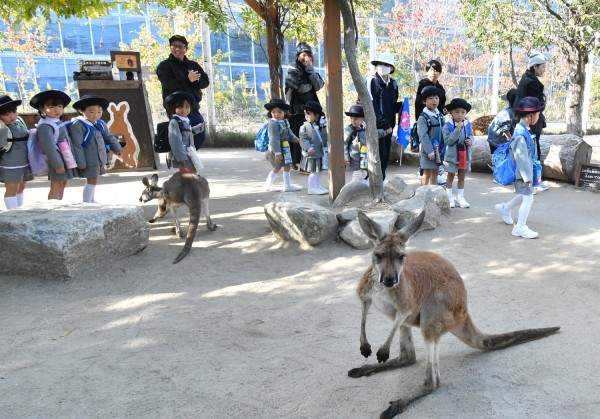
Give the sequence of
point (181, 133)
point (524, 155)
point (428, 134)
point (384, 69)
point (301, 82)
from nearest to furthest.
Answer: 1. point (524, 155)
2. point (181, 133)
3. point (428, 134)
4. point (384, 69)
5. point (301, 82)

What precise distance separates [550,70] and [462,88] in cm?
457

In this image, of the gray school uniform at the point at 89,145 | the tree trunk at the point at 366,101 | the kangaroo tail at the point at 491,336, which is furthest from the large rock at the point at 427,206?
the gray school uniform at the point at 89,145

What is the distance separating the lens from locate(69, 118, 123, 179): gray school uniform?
5684 mm

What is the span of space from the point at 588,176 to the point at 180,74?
6656 mm

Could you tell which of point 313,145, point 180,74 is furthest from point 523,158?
point 180,74

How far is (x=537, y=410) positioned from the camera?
2.47 m

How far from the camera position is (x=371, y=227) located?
2621 mm

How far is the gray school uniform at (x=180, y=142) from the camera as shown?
5.98 metres

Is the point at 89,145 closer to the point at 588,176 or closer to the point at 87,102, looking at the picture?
the point at 87,102

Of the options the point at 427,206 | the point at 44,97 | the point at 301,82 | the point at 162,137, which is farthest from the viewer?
the point at 301,82

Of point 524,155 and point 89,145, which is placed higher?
point 89,145

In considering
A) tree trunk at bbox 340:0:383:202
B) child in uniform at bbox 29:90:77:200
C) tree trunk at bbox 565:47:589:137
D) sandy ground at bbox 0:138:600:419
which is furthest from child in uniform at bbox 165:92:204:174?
tree trunk at bbox 565:47:589:137

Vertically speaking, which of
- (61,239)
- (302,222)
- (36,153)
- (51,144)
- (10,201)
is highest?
(51,144)

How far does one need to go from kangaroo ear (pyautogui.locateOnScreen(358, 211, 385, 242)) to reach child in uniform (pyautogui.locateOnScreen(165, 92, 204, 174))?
4009mm
